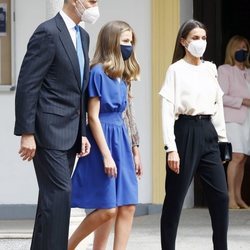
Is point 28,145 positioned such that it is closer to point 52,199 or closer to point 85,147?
point 52,199

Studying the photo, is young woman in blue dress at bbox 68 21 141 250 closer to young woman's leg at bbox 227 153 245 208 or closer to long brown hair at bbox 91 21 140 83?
long brown hair at bbox 91 21 140 83

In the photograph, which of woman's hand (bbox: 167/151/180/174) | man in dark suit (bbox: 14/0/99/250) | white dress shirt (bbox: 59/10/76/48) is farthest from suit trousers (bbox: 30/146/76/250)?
woman's hand (bbox: 167/151/180/174)

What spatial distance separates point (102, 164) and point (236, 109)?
13.3ft

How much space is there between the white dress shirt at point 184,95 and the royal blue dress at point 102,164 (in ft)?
0.98

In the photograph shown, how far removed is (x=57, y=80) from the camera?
19.4 feet

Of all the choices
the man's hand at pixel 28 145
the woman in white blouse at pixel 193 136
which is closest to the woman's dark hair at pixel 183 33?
the woman in white blouse at pixel 193 136

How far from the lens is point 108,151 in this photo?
6449mm

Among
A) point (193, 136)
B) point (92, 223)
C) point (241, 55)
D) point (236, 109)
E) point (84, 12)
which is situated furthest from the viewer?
point (236, 109)

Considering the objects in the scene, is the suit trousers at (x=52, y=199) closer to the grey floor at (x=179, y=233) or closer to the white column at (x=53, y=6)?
the grey floor at (x=179, y=233)

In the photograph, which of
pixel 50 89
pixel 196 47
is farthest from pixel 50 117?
pixel 196 47

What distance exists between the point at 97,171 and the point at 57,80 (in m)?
0.88

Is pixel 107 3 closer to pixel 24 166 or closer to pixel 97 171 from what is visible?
pixel 24 166

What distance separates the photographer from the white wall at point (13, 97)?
989 centimetres

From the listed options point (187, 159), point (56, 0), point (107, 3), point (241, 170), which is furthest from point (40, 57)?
point (241, 170)
